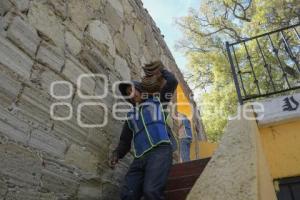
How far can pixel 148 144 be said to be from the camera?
104 inches

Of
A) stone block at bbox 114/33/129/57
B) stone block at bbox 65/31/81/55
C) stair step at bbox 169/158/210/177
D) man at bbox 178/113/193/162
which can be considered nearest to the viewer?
stone block at bbox 65/31/81/55

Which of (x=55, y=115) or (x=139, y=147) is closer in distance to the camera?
(x=55, y=115)

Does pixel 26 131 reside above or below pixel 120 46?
below

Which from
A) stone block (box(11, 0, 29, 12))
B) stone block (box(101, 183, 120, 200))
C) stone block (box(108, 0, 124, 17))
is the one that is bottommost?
stone block (box(101, 183, 120, 200))

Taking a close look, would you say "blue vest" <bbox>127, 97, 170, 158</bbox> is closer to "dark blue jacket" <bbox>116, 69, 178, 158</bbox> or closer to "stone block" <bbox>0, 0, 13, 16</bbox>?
"dark blue jacket" <bbox>116, 69, 178, 158</bbox>

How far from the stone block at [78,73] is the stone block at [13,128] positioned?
71 cm

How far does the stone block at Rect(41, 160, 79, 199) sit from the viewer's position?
7.13 ft

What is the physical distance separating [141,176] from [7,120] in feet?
3.76

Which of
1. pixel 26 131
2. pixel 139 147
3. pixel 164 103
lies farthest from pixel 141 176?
pixel 26 131

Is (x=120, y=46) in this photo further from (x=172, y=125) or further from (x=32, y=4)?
(x=172, y=125)

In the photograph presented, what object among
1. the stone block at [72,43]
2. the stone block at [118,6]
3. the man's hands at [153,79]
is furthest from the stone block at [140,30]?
the stone block at [72,43]

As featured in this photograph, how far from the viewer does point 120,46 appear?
157 inches

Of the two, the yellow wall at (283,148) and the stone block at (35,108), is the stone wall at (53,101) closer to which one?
the stone block at (35,108)

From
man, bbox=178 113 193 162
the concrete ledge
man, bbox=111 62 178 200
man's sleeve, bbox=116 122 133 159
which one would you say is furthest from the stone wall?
man, bbox=178 113 193 162
